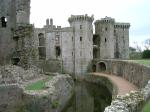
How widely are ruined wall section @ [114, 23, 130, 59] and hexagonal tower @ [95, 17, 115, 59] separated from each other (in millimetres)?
4052

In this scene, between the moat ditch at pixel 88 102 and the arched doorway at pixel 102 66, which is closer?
the moat ditch at pixel 88 102

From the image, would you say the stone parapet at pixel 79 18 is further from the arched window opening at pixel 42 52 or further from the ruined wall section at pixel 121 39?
the ruined wall section at pixel 121 39

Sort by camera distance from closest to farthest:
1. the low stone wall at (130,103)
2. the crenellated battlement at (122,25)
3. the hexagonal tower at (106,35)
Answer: the low stone wall at (130,103) → the hexagonal tower at (106,35) → the crenellated battlement at (122,25)

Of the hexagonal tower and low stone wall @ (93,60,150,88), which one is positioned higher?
the hexagonal tower

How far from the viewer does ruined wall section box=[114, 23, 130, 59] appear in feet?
180

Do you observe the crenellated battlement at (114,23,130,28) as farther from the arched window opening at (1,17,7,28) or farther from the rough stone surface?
the rough stone surface

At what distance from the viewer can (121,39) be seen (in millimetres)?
55094

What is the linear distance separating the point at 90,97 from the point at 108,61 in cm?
1610

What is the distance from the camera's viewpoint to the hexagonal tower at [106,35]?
1970 inches

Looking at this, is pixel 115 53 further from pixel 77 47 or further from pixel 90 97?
pixel 90 97

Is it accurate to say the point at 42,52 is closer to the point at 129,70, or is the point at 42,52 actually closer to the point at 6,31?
the point at 6,31

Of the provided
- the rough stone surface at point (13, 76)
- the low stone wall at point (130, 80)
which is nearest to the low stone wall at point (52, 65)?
the low stone wall at point (130, 80)

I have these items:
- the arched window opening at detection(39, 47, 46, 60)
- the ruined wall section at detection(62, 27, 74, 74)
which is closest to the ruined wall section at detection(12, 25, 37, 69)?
the ruined wall section at detection(62, 27, 74, 74)

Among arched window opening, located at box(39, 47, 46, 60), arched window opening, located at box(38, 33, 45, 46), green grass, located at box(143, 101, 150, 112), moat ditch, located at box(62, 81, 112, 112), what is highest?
arched window opening, located at box(38, 33, 45, 46)
